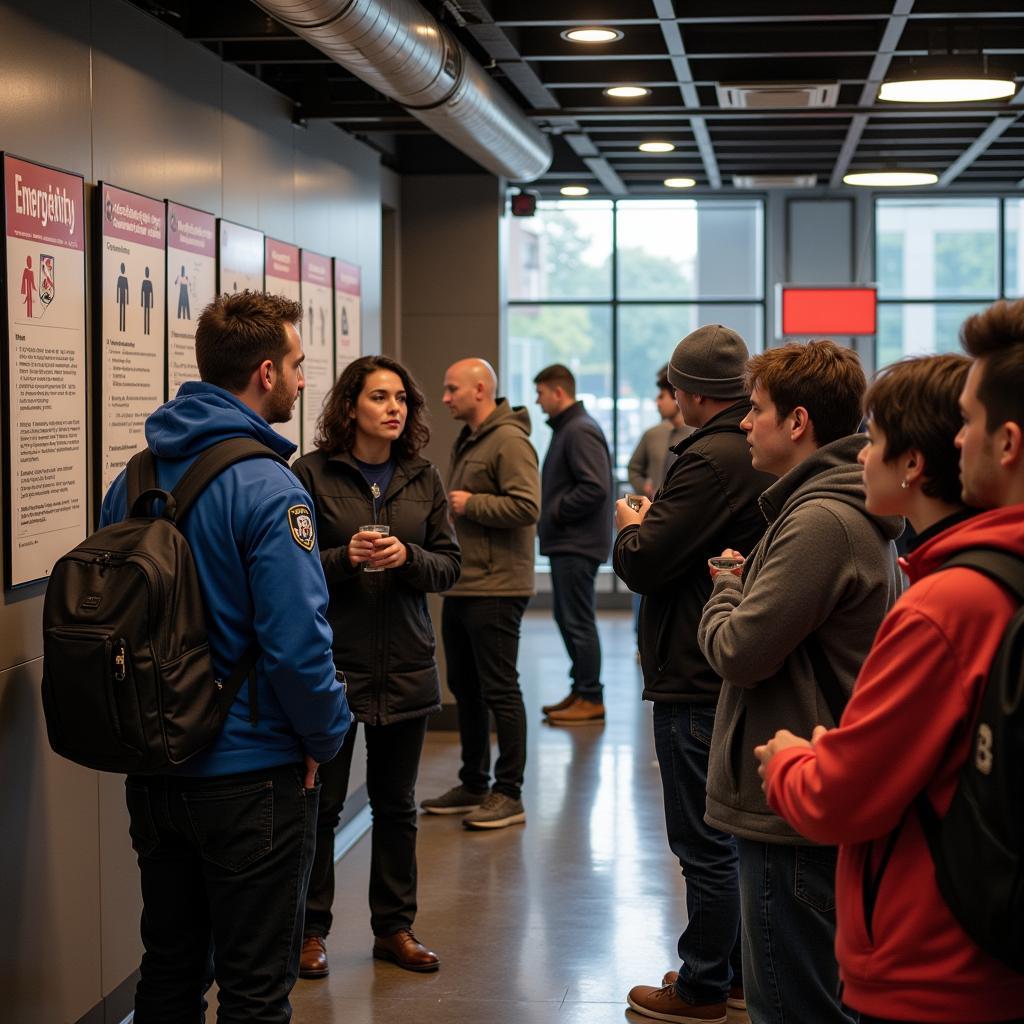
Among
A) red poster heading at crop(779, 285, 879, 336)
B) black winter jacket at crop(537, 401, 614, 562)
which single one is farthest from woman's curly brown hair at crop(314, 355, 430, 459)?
red poster heading at crop(779, 285, 879, 336)

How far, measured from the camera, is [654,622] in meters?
3.46

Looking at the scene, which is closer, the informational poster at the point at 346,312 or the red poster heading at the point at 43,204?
the red poster heading at the point at 43,204

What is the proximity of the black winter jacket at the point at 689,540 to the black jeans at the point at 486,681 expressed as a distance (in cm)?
209

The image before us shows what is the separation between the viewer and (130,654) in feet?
7.93

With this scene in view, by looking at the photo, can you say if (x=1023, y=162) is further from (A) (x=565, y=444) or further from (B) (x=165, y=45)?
(B) (x=165, y=45)

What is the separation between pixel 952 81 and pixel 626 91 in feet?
5.17

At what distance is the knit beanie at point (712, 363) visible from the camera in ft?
11.3

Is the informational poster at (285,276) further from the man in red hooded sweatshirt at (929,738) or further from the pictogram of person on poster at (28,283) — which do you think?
the man in red hooded sweatshirt at (929,738)

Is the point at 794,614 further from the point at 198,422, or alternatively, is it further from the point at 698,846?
the point at 698,846

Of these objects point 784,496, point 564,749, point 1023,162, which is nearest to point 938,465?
point 784,496

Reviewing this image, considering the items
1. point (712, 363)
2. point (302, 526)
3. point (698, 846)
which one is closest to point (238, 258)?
point (712, 363)

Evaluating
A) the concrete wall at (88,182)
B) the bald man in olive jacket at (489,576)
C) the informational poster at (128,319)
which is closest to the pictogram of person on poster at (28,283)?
the concrete wall at (88,182)

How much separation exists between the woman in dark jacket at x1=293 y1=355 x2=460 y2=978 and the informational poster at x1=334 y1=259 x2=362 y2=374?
1989 millimetres

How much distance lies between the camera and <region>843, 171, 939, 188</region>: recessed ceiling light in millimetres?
8461
